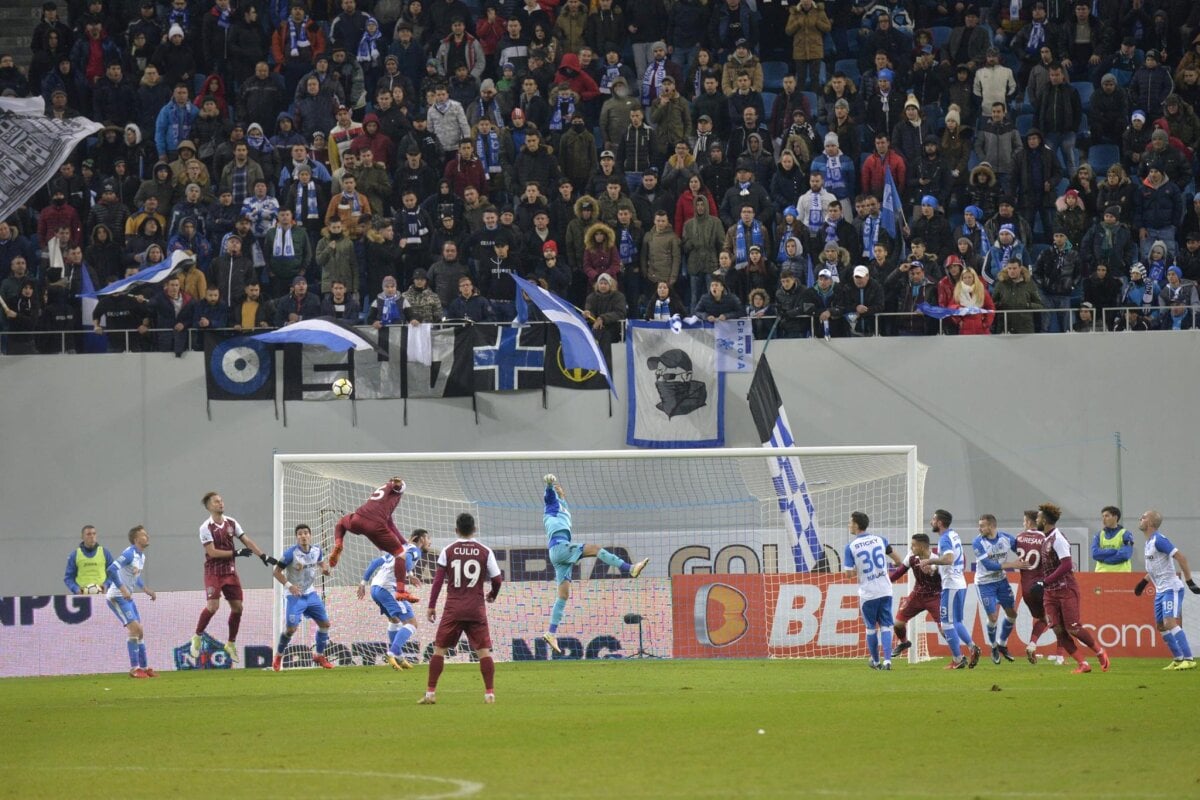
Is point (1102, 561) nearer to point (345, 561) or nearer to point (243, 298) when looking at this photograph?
point (345, 561)

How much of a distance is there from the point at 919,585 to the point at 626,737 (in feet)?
24.5

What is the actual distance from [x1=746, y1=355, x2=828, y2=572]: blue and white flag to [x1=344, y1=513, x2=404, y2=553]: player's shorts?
5.45 metres

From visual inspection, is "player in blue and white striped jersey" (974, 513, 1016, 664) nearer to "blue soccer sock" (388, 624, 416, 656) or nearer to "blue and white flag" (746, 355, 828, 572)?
Answer: "blue and white flag" (746, 355, 828, 572)

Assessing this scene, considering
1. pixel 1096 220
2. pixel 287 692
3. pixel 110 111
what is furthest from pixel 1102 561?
pixel 110 111

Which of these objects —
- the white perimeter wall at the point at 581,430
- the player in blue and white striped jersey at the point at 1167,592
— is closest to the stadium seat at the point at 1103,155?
the white perimeter wall at the point at 581,430

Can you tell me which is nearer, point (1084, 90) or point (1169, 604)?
point (1169, 604)

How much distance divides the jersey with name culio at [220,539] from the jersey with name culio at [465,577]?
6.28 m

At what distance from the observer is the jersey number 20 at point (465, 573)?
44.1 feet

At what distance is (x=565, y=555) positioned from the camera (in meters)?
19.7

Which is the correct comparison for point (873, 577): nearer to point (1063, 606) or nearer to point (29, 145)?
point (1063, 606)

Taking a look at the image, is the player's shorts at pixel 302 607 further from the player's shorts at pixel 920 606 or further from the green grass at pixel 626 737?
the player's shorts at pixel 920 606

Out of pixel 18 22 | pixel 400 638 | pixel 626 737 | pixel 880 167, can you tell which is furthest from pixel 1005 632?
pixel 18 22

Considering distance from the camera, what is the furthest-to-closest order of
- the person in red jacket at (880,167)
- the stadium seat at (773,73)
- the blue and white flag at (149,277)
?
the stadium seat at (773,73) < the person in red jacket at (880,167) < the blue and white flag at (149,277)

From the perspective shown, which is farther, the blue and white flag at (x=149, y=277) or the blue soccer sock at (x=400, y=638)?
the blue and white flag at (x=149, y=277)
